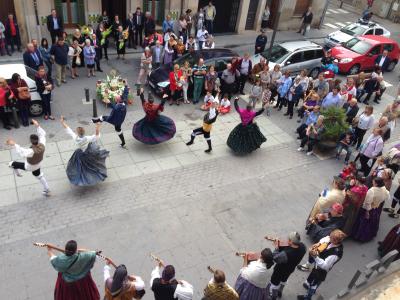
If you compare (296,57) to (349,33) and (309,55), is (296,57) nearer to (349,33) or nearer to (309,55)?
(309,55)

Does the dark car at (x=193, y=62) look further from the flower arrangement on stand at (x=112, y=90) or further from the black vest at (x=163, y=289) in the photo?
the black vest at (x=163, y=289)

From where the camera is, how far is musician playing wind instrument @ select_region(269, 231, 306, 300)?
20.9 feet

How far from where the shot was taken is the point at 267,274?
6.04 m

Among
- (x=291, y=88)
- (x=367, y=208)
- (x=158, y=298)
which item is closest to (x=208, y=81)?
(x=291, y=88)

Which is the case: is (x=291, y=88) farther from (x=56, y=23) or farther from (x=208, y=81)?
(x=56, y=23)

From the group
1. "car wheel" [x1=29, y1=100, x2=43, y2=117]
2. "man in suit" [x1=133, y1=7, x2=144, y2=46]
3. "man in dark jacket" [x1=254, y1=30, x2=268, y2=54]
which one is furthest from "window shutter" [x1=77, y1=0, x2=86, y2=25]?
"man in dark jacket" [x1=254, y1=30, x2=268, y2=54]

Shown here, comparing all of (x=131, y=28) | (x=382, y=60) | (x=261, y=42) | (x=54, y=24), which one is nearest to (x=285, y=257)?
(x=261, y=42)

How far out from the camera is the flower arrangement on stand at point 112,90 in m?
12.7

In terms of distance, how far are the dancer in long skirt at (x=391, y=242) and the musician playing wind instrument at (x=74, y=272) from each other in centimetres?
591

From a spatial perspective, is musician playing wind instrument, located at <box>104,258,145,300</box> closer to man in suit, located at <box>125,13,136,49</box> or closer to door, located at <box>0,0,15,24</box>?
man in suit, located at <box>125,13,136,49</box>

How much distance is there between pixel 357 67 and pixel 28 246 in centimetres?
1551

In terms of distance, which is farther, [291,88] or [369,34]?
[369,34]

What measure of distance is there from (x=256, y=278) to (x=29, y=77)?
8799 millimetres

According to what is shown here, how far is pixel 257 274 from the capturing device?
6.00 meters
